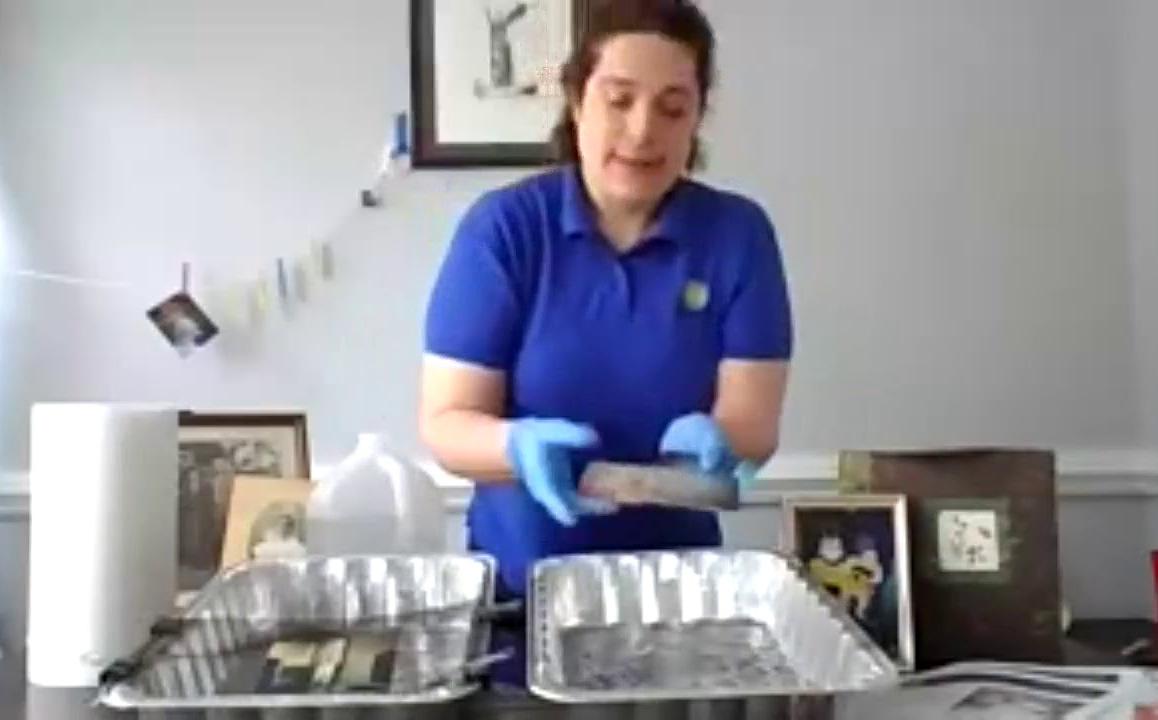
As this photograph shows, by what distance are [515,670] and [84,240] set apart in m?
1.14

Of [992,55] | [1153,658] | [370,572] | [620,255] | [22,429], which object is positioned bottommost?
[1153,658]

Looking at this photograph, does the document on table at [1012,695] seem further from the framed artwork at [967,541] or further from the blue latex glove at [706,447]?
the blue latex glove at [706,447]

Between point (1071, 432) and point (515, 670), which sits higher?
point (1071, 432)

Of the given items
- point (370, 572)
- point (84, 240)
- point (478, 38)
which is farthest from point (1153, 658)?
point (84, 240)

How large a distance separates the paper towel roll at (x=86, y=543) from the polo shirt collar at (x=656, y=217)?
41 cm

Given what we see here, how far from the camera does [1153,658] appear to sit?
4.50 feet

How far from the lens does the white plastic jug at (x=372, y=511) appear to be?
1276 millimetres

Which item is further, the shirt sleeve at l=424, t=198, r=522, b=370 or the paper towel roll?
the shirt sleeve at l=424, t=198, r=522, b=370

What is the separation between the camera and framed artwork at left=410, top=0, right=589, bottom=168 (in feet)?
5.98

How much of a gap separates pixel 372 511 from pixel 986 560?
57cm

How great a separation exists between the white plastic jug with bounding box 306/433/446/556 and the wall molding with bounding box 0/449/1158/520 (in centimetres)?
48

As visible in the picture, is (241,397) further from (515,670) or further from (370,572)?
(515,670)

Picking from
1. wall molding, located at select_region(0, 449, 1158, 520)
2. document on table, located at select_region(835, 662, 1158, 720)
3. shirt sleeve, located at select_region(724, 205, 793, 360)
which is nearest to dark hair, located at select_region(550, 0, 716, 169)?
shirt sleeve, located at select_region(724, 205, 793, 360)

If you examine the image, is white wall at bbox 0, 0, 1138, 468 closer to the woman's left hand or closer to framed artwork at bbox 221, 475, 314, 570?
framed artwork at bbox 221, 475, 314, 570
